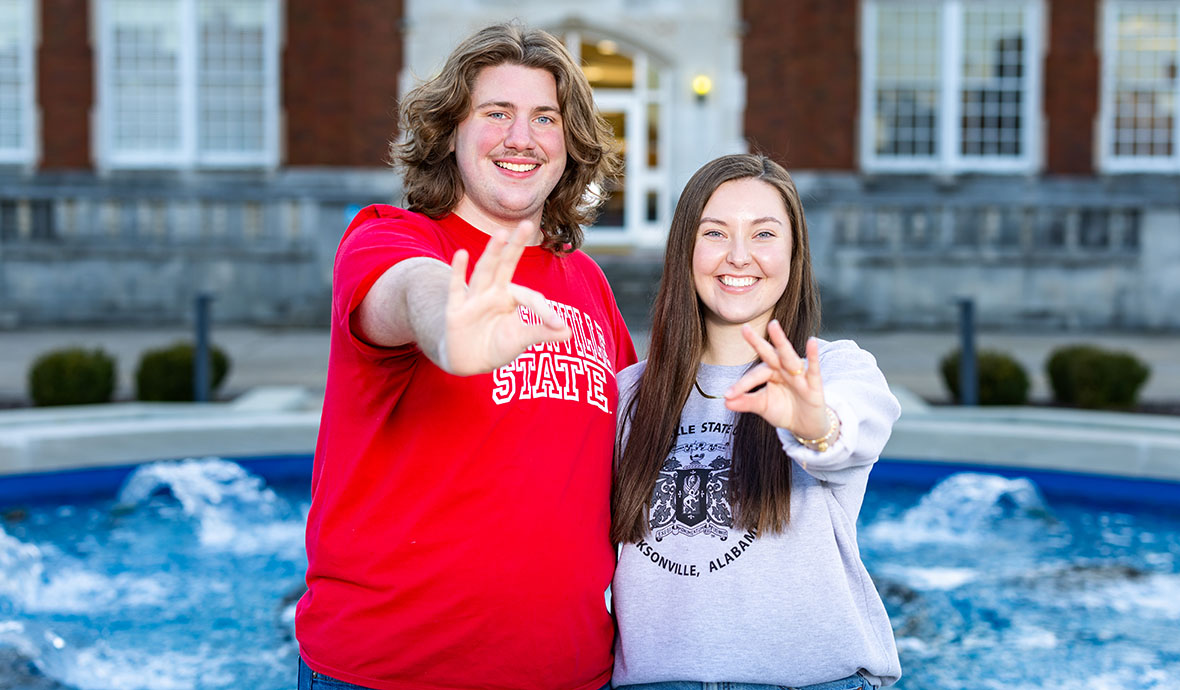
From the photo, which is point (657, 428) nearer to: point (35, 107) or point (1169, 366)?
point (1169, 366)

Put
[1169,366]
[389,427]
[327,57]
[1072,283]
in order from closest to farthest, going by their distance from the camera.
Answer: [389,427]
[1169,366]
[1072,283]
[327,57]

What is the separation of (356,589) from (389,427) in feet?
0.99

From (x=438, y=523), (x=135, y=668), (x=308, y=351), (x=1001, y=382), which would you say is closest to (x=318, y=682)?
(x=438, y=523)

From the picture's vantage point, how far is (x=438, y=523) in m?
2.10

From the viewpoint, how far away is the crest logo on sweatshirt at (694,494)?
2.23 m

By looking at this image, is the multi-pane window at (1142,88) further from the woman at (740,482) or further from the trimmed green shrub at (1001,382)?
the woman at (740,482)

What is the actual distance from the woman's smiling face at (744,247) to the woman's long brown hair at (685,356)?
0.07 ft

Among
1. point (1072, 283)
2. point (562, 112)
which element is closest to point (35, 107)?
point (1072, 283)

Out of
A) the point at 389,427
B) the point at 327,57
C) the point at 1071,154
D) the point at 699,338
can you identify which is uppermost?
the point at 327,57

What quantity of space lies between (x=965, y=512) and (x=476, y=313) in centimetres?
547

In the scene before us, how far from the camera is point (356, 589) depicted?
214 cm

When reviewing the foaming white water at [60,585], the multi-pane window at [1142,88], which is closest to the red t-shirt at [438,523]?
the foaming white water at [60,585]

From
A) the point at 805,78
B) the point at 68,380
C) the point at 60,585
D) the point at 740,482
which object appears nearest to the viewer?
the point at 740,482

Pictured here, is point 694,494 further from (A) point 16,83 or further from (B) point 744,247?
(A) point 16,83
